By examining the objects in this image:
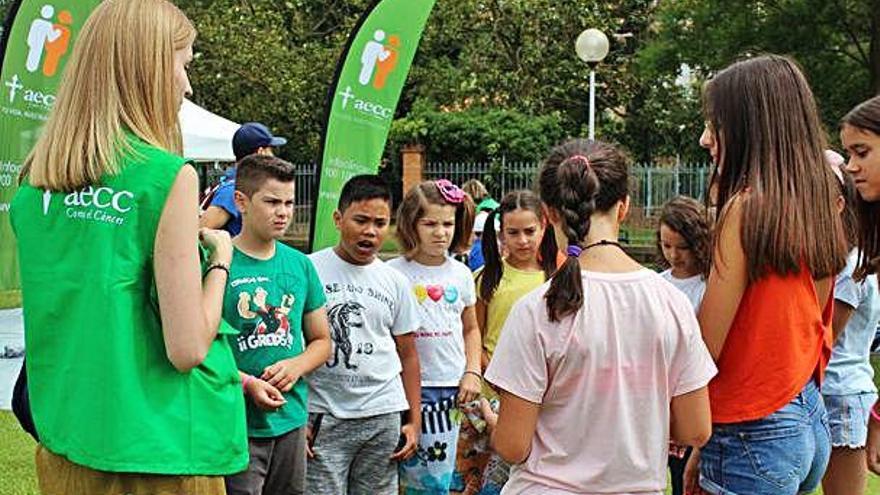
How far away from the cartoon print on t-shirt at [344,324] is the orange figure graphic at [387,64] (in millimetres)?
4350

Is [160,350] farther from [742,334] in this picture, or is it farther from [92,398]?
[742,334]

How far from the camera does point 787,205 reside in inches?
121

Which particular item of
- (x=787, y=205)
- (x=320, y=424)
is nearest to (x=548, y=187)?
(x=787, y=205)

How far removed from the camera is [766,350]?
3184 mm

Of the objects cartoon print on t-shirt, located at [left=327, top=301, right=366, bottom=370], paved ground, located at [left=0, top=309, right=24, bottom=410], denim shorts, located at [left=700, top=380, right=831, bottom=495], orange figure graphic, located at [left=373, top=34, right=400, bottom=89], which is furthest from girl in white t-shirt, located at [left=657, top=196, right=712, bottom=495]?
paved ground, located at [left=0, top=309, right=24, bottom=410]

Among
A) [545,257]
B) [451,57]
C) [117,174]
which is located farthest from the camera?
[451,57]

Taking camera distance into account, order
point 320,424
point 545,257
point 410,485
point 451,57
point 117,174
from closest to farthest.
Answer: point 117,174 → point 320,424 → point 410,485 → point 545,257 → point 451,57

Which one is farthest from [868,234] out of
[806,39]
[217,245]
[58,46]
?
[806,39]

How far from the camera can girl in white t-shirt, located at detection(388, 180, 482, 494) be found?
5074 millimetres

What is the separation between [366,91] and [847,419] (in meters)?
4.94

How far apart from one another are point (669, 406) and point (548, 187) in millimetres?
657

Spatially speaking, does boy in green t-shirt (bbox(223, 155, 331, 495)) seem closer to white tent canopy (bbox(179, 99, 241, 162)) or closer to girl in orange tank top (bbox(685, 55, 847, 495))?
girl in orange tank top (bbox(685, 55, 847, 495))

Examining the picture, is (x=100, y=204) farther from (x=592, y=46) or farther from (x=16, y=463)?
(x=592, y=46)

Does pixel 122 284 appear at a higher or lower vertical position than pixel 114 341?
higher
